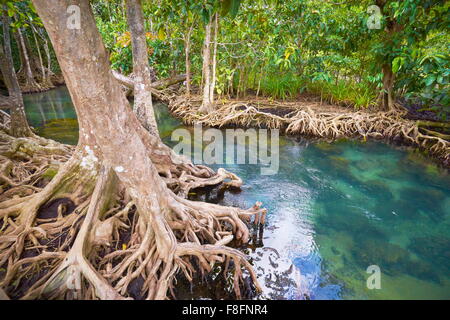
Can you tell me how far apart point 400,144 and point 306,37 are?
388 centimetres

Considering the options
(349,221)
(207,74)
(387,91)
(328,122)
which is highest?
(207,74)

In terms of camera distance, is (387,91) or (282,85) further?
(282,85)

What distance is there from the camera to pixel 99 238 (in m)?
2.71

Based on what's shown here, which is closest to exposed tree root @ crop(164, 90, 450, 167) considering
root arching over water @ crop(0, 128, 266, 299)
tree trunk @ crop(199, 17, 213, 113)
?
tree trunk @ crop(199, 17, 213, 113)

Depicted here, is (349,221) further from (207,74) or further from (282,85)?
(282,85)

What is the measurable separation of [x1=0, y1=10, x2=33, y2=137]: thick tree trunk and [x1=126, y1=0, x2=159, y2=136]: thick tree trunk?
1.84 metres

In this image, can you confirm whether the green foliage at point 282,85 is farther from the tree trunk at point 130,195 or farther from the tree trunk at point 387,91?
the tree trunk at point 130,195

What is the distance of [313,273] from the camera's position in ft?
9.77

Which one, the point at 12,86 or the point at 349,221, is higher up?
the point at 12,86

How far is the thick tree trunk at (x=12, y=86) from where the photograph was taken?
4.07m

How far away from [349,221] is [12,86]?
18.6 feet

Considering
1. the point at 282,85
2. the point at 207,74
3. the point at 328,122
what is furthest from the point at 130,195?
the point at 282,85

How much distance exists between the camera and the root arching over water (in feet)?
7.59
